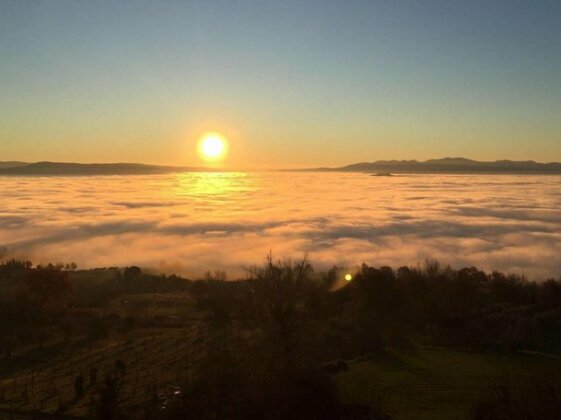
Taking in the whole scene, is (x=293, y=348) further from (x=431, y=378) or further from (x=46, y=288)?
(x=46, y=288)

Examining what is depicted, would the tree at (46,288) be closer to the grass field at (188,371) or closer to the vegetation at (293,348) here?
the vegetation at (293,348)

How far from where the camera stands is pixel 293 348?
88.7ft

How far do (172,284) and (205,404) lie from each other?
134 feet

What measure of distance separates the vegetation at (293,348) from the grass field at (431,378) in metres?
0.10

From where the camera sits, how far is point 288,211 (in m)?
112

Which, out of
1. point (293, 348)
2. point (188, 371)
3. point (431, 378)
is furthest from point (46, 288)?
point (431, 378)

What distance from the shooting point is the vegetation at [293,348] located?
22.6 meters

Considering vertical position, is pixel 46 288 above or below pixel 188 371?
below

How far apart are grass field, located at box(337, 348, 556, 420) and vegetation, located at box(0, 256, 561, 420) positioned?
4.1 inches

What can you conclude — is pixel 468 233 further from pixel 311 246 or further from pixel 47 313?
pixel 47 313

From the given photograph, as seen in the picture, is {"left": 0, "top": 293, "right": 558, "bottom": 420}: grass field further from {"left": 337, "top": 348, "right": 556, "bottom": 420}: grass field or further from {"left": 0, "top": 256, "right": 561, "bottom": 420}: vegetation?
{"left": 0, "top": 256, "right": 561, "bottom": 420}: vegetation

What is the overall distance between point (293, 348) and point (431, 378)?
6.86m

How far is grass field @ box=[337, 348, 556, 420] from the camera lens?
21719mm

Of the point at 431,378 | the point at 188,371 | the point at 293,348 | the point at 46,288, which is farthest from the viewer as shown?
the point at 46,288
